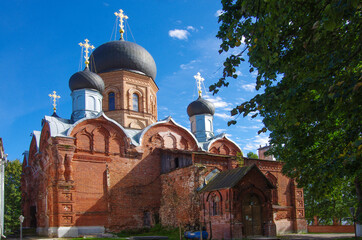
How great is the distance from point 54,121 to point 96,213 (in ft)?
16.2

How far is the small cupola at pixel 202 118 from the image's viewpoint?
78.7 feet

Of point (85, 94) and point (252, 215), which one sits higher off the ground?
point (85, 94)

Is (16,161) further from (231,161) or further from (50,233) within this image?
(231,161)

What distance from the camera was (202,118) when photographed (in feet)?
79.5

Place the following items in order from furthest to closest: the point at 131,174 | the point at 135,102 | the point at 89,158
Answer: the point at 135,102, the point at 131,174, the point at 89,158

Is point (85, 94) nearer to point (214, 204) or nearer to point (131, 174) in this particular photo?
point (131, 174)

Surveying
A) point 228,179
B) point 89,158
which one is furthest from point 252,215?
point 89,158

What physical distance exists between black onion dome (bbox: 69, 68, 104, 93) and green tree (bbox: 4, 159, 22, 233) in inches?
383

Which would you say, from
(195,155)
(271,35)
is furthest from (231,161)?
(271,35)

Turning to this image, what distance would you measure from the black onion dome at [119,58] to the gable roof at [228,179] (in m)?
9.84

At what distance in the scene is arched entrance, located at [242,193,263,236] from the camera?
14438mm

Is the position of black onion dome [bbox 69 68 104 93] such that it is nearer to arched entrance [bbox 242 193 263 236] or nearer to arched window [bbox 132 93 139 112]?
arched window [bbox 132 93 139 112]

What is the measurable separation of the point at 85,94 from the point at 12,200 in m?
10.5

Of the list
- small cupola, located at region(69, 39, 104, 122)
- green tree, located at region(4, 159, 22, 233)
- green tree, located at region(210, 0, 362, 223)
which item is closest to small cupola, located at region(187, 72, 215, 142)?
small cupola, located at region(69, 39, 104, 122)
